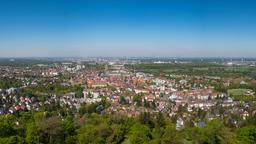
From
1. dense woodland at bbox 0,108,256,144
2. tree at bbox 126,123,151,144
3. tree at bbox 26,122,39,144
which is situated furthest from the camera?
dense woodland at bbox 0,108,256,144

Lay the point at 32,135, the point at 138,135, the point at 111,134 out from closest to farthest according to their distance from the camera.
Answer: the point at 32,135
the point at 138,135
the point at 111,134

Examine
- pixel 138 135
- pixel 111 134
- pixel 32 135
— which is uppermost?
pixel 32 135

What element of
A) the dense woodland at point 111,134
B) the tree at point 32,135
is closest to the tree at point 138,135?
the dense woodland at point 111,134

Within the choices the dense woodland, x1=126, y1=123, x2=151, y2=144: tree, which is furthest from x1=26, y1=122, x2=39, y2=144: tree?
x1=126, y1=123, x2=151, y2=144: tree

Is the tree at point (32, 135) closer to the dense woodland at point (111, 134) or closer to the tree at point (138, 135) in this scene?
the dense woodland at point (111, 134)

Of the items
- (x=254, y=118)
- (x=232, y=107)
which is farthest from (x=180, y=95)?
(x=254, y=118)

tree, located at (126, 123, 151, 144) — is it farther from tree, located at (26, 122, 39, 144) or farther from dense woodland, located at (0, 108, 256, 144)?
tree, located at (26, 122, 39, 144)

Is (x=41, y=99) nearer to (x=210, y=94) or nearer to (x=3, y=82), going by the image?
(x=3, y=82)

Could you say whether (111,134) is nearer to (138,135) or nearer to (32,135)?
(138,135)

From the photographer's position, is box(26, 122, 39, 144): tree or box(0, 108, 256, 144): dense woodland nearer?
box(26, 122, 39, 144): tree

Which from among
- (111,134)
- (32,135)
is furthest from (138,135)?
(32,135)

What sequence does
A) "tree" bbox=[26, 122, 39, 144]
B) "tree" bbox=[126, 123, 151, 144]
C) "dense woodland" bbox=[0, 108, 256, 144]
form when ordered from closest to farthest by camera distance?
1. "tree" bbox=[26, 122, 39, 144]
2. "tree" bbox=[126, 123, 151, 144]
3. "dense woodland" bbox=[0, 108, 256, 144]

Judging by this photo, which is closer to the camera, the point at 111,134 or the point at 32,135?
the point at 32,135
